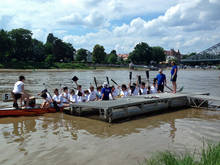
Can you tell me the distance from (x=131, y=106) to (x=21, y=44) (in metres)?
82.5

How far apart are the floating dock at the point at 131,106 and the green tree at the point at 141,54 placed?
4448 inches

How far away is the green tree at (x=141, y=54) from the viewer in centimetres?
12681

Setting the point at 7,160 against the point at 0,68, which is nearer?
the point at 7,160

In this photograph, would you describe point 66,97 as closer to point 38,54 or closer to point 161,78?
point 161,78

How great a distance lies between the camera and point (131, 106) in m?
11.1

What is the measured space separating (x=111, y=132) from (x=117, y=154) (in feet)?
6.92

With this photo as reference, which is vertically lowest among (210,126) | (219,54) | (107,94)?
(210,126)

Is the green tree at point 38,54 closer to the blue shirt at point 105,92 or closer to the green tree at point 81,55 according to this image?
the green tree at point 81,55

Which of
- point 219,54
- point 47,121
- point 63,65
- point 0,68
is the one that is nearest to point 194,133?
point 47,121

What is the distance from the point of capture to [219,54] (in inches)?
6496

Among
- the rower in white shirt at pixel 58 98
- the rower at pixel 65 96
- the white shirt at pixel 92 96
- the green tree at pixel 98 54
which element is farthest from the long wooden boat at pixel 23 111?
the green tree at pixel 98 54

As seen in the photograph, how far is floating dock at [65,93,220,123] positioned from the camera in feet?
32.2

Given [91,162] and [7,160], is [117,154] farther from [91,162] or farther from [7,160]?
[7,160]

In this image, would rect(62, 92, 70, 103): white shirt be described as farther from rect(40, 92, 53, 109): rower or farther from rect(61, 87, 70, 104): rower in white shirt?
rect(40, 92, 53, 109): rower
